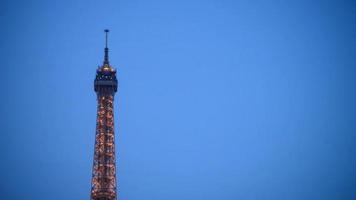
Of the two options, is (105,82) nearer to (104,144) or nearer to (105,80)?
(105,80)

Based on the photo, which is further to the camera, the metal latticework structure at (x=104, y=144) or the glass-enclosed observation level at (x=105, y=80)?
the glass-enclosed observation level at (x=105, y=80)

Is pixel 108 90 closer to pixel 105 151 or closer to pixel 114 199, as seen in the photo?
pixel 105 151

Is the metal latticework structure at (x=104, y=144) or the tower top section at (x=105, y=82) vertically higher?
the tower top section at (x=105, y=82)

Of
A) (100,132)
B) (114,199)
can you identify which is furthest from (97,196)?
(100,132)

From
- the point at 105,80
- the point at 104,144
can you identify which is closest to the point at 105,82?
the point at 105,80

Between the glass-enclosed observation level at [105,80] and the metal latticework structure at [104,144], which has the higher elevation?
the glass-enclosed observation level at [105,80]

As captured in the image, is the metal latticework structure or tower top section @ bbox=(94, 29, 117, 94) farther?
tower top section @ bbox=(94, 29, 117, 94)

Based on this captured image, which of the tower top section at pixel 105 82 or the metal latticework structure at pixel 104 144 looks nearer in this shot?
the metal latticework structure at pixel 104 144

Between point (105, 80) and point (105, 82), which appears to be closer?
point (105, 82)
